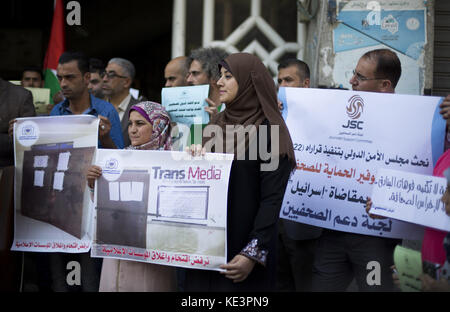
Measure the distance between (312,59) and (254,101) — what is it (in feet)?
10.1

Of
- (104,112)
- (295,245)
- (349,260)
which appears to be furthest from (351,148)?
(104,112)

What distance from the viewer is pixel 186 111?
3.98 m

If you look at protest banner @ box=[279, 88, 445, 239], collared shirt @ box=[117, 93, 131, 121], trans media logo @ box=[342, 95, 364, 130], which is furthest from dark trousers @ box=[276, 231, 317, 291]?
collared shirt @ box=[117, 93, 131, 121]

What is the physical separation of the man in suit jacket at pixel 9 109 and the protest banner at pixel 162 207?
1.11 meters

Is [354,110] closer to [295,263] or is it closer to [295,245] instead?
[295,245]

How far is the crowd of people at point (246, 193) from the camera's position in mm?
2691

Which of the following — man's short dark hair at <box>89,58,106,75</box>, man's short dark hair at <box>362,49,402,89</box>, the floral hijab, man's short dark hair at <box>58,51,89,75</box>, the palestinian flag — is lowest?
the floral hijab

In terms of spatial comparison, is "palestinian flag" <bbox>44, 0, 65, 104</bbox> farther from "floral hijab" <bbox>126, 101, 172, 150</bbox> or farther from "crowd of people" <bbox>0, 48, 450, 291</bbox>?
"floral hijab" <bbox>126, 101, 172, 150</bbox>

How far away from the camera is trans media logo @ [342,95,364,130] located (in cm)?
322

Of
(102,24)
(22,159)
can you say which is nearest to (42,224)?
(22,159)

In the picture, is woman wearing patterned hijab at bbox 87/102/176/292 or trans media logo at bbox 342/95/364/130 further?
trans media logo at bbox 342/95/364/130

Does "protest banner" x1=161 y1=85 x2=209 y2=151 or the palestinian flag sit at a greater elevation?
the palestinian flag

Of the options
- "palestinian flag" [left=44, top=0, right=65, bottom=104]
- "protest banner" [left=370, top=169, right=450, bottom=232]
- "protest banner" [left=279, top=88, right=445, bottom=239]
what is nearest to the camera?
"protest banner" [left=370, top=169, right=450, bottom=232]
